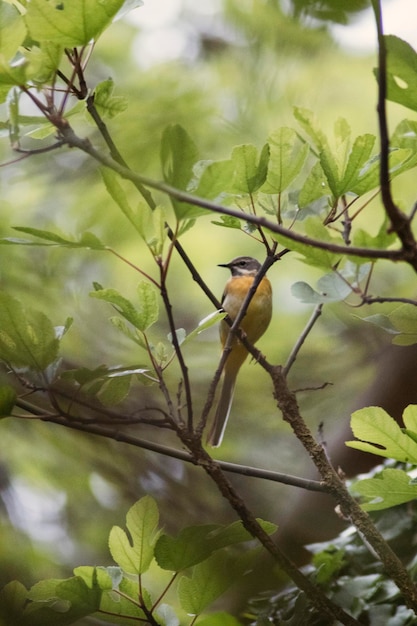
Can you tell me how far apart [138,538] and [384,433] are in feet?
1.14

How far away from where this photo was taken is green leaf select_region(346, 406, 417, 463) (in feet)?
3.17

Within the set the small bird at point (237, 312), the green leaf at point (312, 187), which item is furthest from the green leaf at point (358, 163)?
the small bird at point (237, 312)

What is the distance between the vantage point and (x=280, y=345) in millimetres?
3051

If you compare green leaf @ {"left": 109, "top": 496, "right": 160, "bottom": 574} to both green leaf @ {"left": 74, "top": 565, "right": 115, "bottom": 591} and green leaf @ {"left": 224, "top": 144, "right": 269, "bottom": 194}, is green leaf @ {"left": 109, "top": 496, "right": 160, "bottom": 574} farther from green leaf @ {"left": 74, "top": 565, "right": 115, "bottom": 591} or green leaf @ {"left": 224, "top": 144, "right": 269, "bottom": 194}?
green leaf @ {"left": 224, "top": 144, "right": 269, "bottom": 194}

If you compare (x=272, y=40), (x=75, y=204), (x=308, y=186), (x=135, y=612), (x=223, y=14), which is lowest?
(x=135, y=612)

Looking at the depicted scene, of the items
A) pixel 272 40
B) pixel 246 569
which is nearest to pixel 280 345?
pixel 272 40

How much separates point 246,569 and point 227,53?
2.67m

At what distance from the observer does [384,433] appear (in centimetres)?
97

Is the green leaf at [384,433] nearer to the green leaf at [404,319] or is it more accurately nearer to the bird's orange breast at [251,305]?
the green leaf at [404,319]

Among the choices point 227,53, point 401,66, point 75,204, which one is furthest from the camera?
point 227,53

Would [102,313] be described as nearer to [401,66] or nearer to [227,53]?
[227,53]

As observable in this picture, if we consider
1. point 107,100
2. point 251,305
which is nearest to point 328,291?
point 107,100

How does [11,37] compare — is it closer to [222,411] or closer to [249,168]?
[249,168]

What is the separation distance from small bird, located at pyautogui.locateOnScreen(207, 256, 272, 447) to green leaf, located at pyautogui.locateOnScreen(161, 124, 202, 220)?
5.93ft
